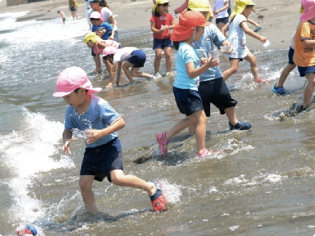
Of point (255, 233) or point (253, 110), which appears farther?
point (253, 110)

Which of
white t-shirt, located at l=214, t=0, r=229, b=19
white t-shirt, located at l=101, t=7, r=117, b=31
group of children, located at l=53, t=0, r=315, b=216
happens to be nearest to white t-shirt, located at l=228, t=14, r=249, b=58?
group of children, located at l=53, t=0, r=315, b=216

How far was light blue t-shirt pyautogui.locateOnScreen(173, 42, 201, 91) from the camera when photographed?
240 inches

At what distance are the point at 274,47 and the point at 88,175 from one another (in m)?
7.96

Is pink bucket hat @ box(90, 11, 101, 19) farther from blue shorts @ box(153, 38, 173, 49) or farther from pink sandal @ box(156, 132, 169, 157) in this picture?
pink sandal @ box(156, 132, 169, 157)

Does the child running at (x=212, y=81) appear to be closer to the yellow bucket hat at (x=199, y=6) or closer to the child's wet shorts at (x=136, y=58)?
the yellow bucket hat at (x=199, y=6)

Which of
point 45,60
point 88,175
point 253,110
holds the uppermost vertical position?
point 88,175

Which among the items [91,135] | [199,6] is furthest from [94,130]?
[199,6]

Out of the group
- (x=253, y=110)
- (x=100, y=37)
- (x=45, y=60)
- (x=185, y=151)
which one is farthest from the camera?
(x=45, y=60)

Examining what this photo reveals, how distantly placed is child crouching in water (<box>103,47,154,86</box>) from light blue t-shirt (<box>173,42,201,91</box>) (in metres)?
4.64

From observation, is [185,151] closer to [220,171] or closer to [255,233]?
[220,171]

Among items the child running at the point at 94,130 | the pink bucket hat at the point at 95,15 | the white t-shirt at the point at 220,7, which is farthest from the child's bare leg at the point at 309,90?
the white t-shirt at the point at 220,7

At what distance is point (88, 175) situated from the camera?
5.13 meters

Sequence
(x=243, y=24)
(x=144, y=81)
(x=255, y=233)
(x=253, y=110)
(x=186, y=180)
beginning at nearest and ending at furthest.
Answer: (x=255, y=233) → (x=186, y=180) → (x=253, y=110) → (x=243, y=24) → (x=144, y=81)

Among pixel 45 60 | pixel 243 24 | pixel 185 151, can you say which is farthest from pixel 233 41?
pixel 45 60
